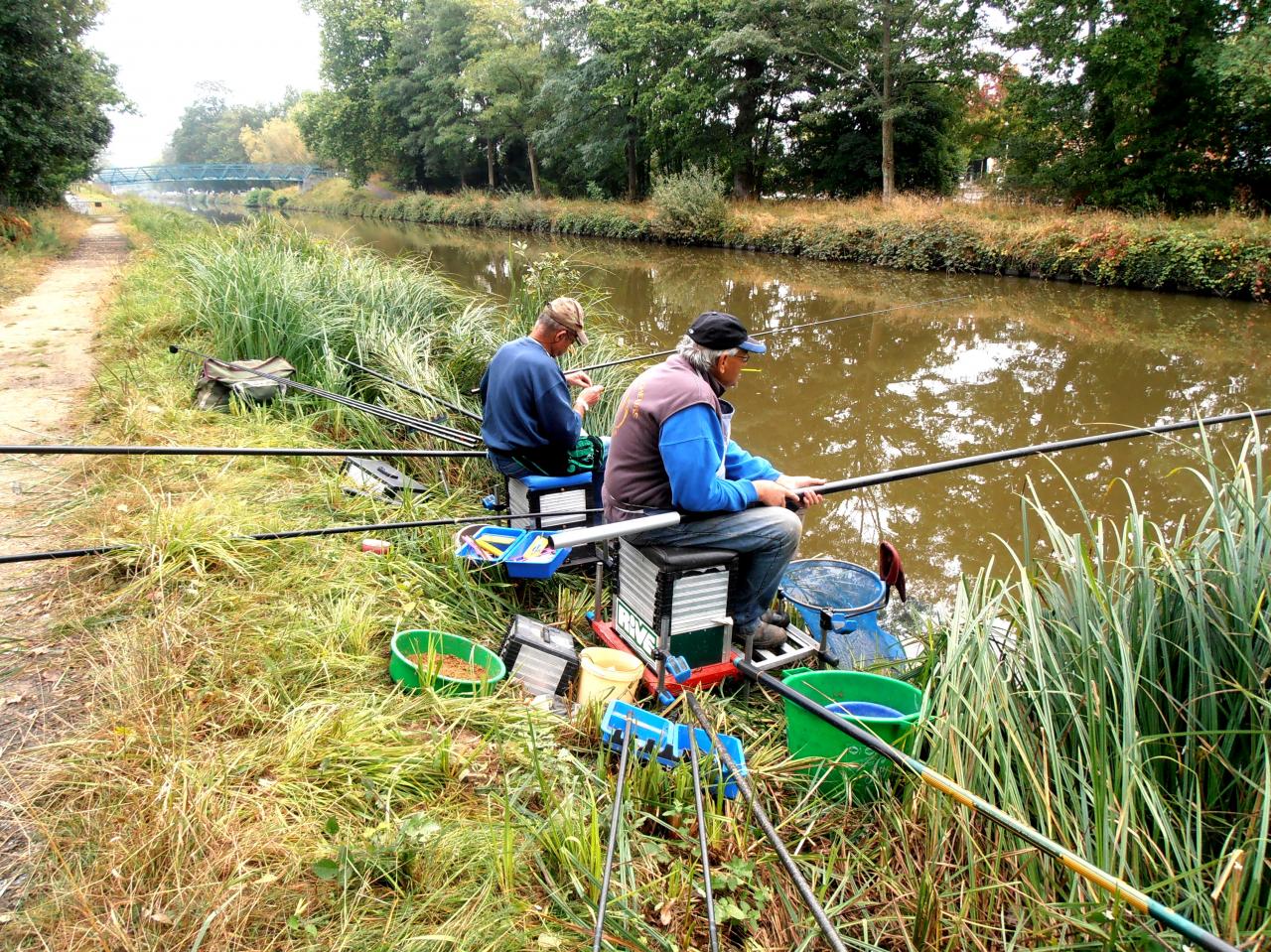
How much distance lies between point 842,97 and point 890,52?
5.68ft

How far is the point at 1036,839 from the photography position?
149cm

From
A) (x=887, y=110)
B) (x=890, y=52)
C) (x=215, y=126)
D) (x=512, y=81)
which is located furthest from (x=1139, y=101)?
(x=215, y=126)

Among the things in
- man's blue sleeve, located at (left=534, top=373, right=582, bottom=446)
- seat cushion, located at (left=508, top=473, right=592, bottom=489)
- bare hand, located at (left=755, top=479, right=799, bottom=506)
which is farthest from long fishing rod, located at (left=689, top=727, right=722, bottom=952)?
man's blue sleeve, located at (left=534, top=373, right=582, bottom=446)

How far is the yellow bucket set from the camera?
2.52 metres

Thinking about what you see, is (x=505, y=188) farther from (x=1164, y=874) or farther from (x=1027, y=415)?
(x=1164, y=874)

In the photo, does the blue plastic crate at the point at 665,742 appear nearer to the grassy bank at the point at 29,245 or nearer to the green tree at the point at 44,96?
the grassy bank at the point at 29,245

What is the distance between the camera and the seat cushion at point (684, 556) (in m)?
2.49

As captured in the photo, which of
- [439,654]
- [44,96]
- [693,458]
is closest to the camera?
[693,458]

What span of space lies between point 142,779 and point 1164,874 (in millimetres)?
2267

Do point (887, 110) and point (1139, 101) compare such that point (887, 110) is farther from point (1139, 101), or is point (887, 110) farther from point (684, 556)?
point (684, 556)

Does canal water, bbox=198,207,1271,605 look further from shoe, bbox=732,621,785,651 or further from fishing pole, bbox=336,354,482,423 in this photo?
fishing pole, bbox=336,354,482,423

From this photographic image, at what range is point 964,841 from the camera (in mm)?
1805

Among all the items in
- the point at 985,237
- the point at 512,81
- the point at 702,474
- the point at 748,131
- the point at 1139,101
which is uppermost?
the point at 512,81

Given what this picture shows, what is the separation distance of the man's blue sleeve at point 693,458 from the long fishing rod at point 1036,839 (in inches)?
23.8
